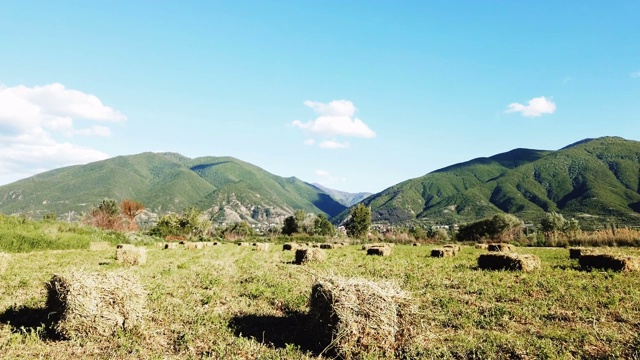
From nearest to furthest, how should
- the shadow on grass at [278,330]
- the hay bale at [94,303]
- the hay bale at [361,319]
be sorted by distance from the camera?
the hay bale at [361,319] → the shadow on grass at [278,330] → the hay bale at [94,303]

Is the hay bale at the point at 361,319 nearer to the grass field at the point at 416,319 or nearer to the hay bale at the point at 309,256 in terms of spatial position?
the grass field at the point at 416,319

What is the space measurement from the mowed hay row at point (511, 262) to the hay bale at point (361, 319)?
9.68 meters

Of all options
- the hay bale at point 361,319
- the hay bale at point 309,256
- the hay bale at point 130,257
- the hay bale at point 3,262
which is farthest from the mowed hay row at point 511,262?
the hay bale at point 3,262

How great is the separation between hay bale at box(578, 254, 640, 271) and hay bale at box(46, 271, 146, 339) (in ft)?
54.3

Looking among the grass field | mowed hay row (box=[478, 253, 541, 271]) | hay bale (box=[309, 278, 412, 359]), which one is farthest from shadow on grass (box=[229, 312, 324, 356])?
mowed hay row (box=[478, 253, 541, 271])

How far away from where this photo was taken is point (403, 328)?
26.0 ft

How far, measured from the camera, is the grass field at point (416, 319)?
7.43 meters

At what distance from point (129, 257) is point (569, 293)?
18887mm

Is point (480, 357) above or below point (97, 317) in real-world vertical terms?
below

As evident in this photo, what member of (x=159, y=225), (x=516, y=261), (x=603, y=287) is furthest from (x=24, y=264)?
(x=159, y=225)

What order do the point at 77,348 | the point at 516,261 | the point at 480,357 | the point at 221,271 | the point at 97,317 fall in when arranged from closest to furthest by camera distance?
the point at 480,357, the point at 77,348, the point at 97,317, the point at 516,261, the point at 221,271

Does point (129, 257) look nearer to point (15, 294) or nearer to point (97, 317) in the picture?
point (15, 294)

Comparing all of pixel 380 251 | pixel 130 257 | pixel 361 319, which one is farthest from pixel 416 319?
pixel 380 251

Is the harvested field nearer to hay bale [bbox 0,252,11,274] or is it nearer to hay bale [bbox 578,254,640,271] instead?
hay bale [bbox 578,254,640,271]
